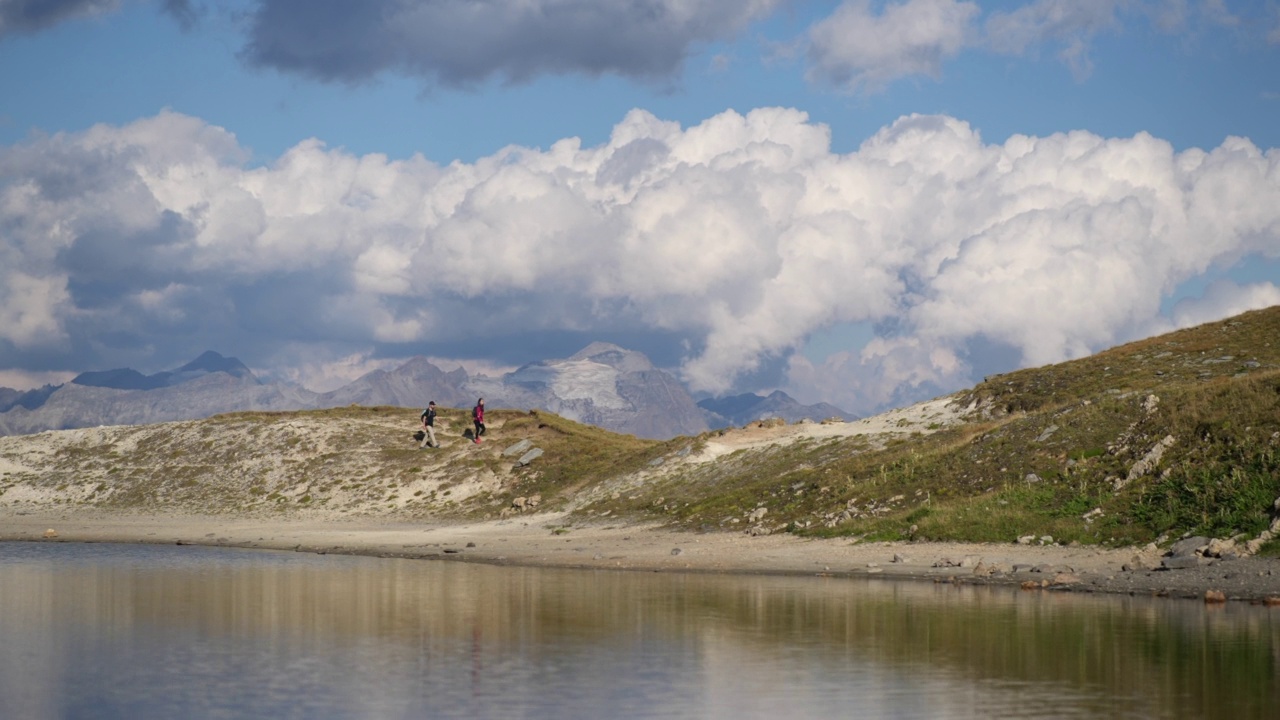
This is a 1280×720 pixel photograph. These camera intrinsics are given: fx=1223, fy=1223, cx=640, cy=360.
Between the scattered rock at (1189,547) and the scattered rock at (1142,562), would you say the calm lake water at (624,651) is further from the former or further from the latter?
Result: the scattered rock at (1189,547)

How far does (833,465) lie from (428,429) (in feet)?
146

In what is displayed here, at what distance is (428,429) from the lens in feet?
330

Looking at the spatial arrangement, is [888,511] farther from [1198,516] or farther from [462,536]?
[462,536]

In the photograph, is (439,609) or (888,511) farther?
(888,511)

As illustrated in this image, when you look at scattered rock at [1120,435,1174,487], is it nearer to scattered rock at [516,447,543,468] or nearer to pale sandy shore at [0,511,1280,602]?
pale sandy shore at [0,511,1280,602]

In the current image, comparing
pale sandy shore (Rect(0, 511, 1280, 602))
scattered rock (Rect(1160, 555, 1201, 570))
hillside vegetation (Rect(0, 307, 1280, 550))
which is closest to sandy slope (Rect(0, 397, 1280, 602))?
pale sandy shore (Rect(0, 511, 1280, 602))

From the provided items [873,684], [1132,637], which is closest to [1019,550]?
[1132,637]

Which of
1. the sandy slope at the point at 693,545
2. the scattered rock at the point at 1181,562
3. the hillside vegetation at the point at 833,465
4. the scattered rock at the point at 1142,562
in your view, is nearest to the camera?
the scattered rock at the point at 1181,562

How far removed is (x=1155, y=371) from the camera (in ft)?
228

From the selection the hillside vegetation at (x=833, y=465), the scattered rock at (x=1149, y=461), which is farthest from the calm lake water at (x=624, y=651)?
the scattered rock at (x=1149, y=461)

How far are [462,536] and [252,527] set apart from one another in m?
19.4

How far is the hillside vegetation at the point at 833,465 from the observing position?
4859 centimetres

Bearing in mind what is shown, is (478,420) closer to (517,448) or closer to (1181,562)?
(517,448)

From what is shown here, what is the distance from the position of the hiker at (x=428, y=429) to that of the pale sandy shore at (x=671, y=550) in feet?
51.2
